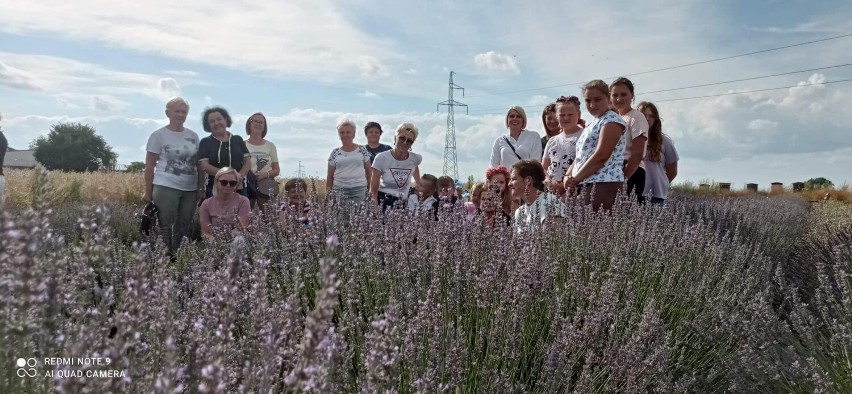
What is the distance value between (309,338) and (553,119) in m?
5.04

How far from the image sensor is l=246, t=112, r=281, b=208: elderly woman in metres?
6.56

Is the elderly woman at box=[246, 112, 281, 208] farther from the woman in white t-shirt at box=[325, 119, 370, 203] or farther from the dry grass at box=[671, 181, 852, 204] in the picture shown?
the dry grass at box=[671, 181, 852, 204]

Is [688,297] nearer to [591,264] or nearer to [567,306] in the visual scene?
[591,264]

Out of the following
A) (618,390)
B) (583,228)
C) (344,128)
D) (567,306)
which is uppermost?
(344,128)

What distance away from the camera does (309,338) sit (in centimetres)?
100

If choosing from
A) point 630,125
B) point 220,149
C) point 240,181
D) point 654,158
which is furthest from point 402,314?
point 220,149

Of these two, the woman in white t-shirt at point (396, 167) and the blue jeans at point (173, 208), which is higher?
the woman in white t-shirt at point (396, 167)

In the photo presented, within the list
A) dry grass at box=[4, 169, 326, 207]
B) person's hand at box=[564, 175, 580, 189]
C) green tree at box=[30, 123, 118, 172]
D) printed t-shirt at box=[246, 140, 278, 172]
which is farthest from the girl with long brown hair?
green tree at box=[30, 123, 118, 172]

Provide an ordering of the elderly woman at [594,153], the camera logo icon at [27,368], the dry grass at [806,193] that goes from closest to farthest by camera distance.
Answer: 1. the camera logo icon at [27,368]
2. the elderly woman at [594,153]
3. the dry grass at [806,193]

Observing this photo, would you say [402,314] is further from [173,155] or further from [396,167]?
[173,155]

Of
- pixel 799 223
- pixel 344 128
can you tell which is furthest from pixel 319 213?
pixel 799 223

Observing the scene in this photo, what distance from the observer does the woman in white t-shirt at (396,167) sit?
20.4ft

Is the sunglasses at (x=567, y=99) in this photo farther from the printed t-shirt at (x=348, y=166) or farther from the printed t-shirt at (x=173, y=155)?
the printed t-shirt at (x=173, y=155)

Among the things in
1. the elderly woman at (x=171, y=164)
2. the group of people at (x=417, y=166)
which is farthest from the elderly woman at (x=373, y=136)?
the elderly woman at (x=171, y=164)
